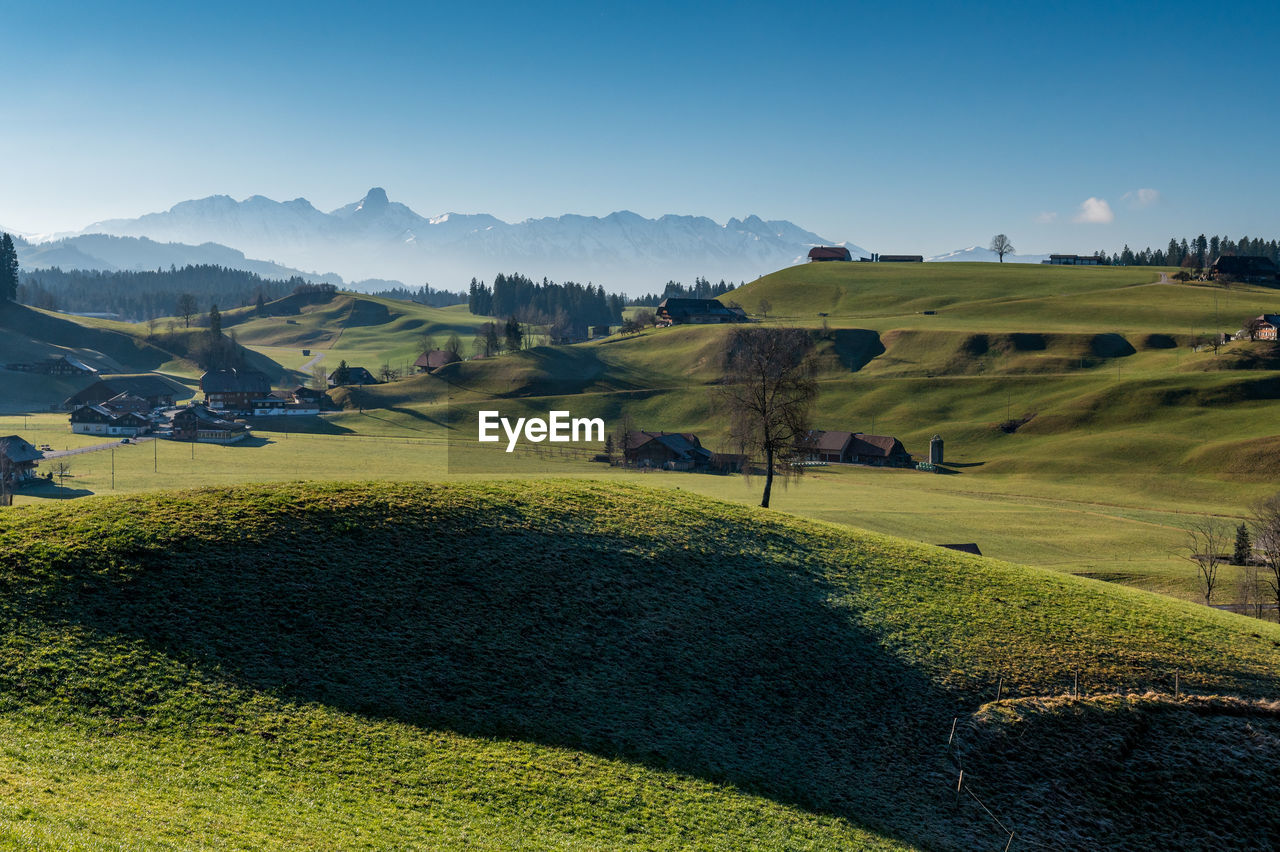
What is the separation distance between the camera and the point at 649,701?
24.4 meters

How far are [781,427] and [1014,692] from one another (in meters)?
31.6

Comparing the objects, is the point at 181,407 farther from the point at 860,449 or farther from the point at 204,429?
the point at 860,449

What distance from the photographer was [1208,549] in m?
64.7

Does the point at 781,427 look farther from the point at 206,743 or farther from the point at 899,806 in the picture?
the point at 206,743

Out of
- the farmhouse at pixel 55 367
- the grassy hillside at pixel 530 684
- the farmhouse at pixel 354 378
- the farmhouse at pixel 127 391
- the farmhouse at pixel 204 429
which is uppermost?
the farmhouse at pixel 55 367

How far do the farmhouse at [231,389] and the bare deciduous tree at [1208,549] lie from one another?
152 metres

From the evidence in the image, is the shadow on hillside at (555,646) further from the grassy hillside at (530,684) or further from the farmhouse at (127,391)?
the farmhouse at (127,391)

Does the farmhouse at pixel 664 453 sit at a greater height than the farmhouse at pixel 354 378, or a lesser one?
lesser

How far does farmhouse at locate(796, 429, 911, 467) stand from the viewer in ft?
398

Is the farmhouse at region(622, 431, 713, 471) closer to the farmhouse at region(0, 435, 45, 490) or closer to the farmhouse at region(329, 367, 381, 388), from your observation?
the farmhouse at region(0, 435, 45, 490)
